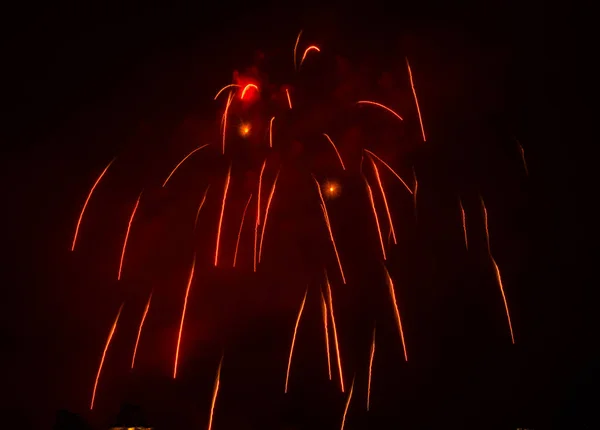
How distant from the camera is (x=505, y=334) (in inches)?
333

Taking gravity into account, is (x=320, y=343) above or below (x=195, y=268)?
below

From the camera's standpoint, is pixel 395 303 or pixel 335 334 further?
pixel 395 303

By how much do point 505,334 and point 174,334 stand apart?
13.7 ft

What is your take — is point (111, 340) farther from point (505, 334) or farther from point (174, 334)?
point (505, 334)

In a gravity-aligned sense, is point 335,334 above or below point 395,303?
below

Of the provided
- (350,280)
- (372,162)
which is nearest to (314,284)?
(350,280)

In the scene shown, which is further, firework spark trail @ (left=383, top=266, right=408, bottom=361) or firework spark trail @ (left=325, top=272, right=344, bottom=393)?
firework spark trail @ (left=383, top=266, right=408, bottom=361)

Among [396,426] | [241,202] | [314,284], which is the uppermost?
[241,202]

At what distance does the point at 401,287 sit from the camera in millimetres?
8453

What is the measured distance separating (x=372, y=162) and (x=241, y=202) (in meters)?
1.70

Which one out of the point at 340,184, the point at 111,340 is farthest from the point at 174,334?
the point at 340,184

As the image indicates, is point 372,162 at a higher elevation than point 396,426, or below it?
higher

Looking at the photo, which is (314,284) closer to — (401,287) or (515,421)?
(401,287)

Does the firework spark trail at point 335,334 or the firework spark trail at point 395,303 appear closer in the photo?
the firework spark trail at point 335,334
